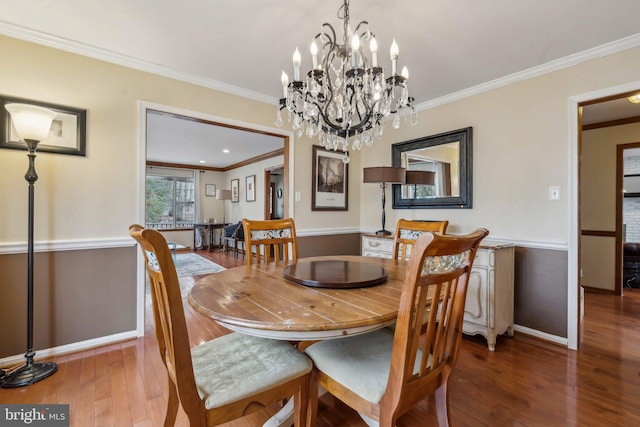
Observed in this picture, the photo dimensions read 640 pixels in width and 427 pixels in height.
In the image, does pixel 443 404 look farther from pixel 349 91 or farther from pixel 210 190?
pixel 210 190

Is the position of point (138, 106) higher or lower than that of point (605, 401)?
higher

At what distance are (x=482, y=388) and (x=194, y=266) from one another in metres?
4.85

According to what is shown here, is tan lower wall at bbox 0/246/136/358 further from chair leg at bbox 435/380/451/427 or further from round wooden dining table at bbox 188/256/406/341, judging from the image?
chair leg at bbox 435/380/451/427

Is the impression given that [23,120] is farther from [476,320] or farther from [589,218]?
[589,218]

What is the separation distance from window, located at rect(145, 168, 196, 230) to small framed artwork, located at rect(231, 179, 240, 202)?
1101 mm

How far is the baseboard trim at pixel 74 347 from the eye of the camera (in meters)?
1.97

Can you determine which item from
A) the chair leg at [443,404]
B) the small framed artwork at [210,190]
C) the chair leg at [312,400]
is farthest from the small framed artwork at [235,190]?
the chair leg at [443,404]

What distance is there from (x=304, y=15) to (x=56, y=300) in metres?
2.69

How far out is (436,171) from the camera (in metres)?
3.18

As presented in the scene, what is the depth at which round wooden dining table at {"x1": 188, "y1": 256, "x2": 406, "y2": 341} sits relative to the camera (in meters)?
0.95

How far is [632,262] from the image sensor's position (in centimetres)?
409

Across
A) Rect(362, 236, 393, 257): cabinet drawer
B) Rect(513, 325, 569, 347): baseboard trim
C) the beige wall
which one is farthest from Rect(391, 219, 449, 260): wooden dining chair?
Rect(513, 325, 569, 347): baseboard trim

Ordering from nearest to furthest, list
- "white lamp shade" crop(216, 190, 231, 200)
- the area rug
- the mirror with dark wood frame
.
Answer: the mirror with dark wood frame → the area rug → "white lamp shade" crop(216, 190, 231, 200)

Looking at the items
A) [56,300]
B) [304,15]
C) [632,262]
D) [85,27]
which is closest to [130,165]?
[85,27]
